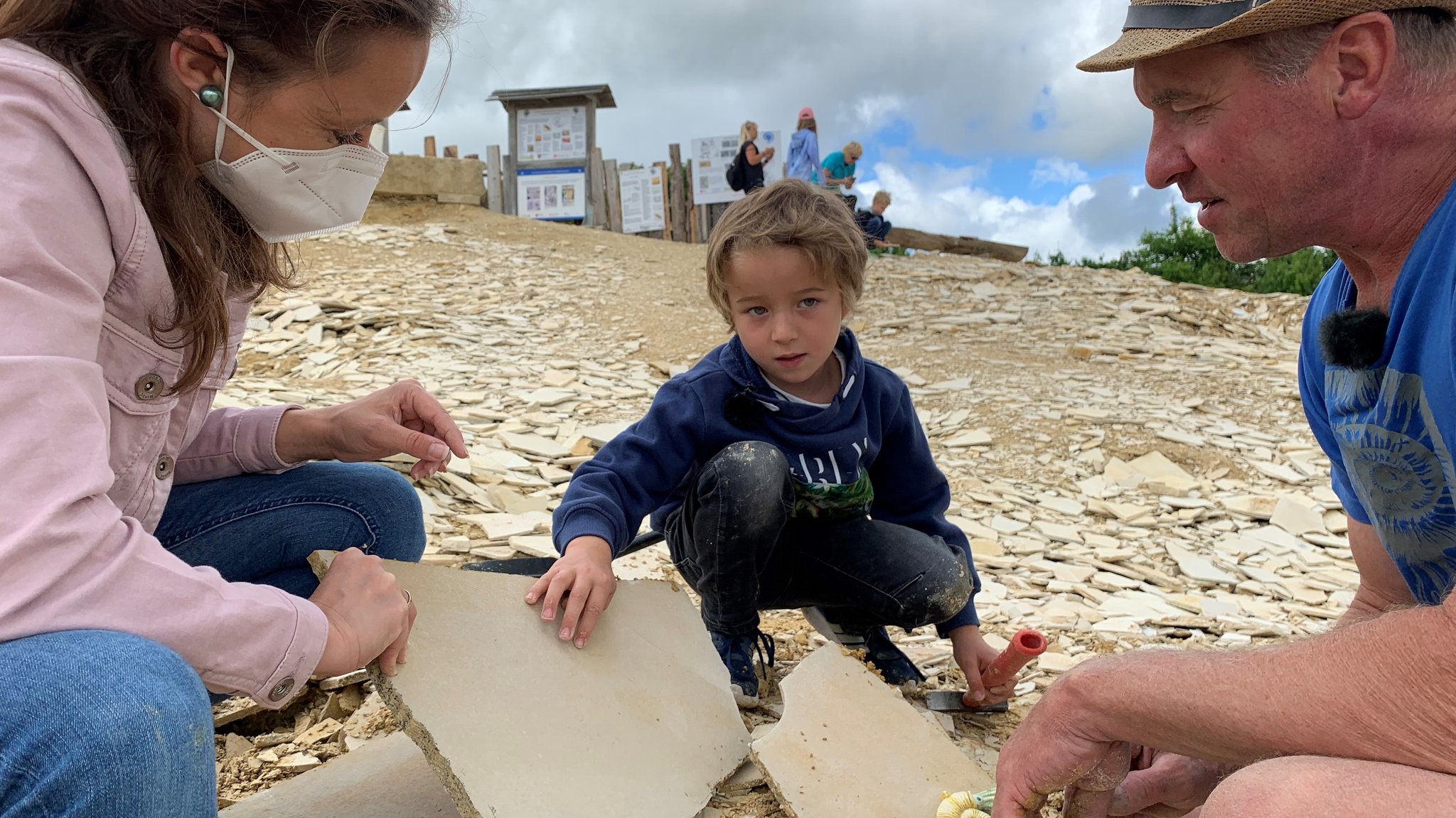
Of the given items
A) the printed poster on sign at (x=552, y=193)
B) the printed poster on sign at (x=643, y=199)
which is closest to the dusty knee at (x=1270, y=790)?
the printed poster on sign at (x=643, y=199)

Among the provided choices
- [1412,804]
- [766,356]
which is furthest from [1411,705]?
[766,356]

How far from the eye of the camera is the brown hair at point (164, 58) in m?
1.56

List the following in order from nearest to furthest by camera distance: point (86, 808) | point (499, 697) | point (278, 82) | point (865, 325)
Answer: point (86, 808) < point (278, 82) < point (499, 697) < point (865, 325)

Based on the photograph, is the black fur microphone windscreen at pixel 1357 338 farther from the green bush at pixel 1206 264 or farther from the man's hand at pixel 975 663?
the green bush at pixel 1206 264

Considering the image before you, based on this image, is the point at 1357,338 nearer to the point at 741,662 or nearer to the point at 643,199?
the point at 741,662

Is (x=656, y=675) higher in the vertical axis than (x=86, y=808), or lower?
lower

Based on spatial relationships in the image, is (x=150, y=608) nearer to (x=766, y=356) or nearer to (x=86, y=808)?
(x=86, y=808)

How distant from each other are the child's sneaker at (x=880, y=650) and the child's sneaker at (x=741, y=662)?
29 cm

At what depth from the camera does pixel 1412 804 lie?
4.39 ft

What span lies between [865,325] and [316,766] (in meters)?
8.10

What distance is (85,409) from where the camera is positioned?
131 centimetres

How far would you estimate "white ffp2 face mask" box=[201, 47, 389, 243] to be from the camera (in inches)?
70.2

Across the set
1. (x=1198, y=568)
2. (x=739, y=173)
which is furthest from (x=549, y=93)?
(x=1198, y=568)

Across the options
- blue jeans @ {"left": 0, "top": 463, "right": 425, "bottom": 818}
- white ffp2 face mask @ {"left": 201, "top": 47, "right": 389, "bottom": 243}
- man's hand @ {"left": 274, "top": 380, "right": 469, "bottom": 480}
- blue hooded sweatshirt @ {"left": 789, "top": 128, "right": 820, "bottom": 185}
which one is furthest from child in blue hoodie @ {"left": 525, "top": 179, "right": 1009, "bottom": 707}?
blue hooded sweatshirt @ {"left": 789, "top": 128, "right": 820, "bottom": 185}
